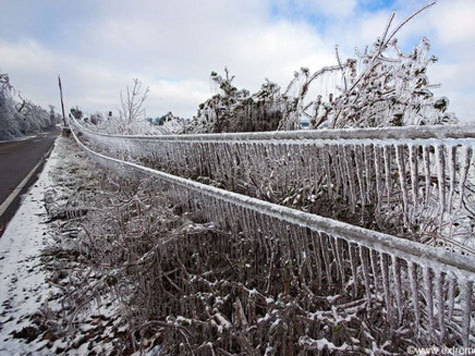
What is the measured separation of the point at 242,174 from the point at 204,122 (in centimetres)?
189

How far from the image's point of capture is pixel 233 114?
3.42 meters

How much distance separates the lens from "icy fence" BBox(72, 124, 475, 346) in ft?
2.99

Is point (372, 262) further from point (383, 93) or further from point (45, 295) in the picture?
point (45, 295)

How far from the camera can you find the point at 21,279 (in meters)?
2.97

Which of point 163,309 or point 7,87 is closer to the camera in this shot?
point 163,309

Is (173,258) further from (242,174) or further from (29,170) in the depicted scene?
(29,170)

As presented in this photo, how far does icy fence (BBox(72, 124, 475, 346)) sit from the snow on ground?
1.78 meters

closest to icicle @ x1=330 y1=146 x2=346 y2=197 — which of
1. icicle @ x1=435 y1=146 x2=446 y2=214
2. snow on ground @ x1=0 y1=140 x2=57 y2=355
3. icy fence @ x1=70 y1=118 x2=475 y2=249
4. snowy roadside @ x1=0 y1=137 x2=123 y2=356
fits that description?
icy fence @ x1=70 y1=118 x2=475 y2=249

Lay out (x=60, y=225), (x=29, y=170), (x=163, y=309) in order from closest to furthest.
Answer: (x=163, y=309) → (x=60, y=225) → (x=29, y=170)

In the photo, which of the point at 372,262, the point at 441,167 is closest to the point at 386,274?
the point at 372,262

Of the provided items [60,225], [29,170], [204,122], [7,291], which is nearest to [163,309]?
[7,291]

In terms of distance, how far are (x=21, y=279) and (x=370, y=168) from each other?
3565 mm

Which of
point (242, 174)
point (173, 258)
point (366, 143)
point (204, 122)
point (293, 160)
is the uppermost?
point (204, 122)

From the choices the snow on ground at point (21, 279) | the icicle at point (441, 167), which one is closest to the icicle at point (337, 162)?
the icicle at point (441, 167)
